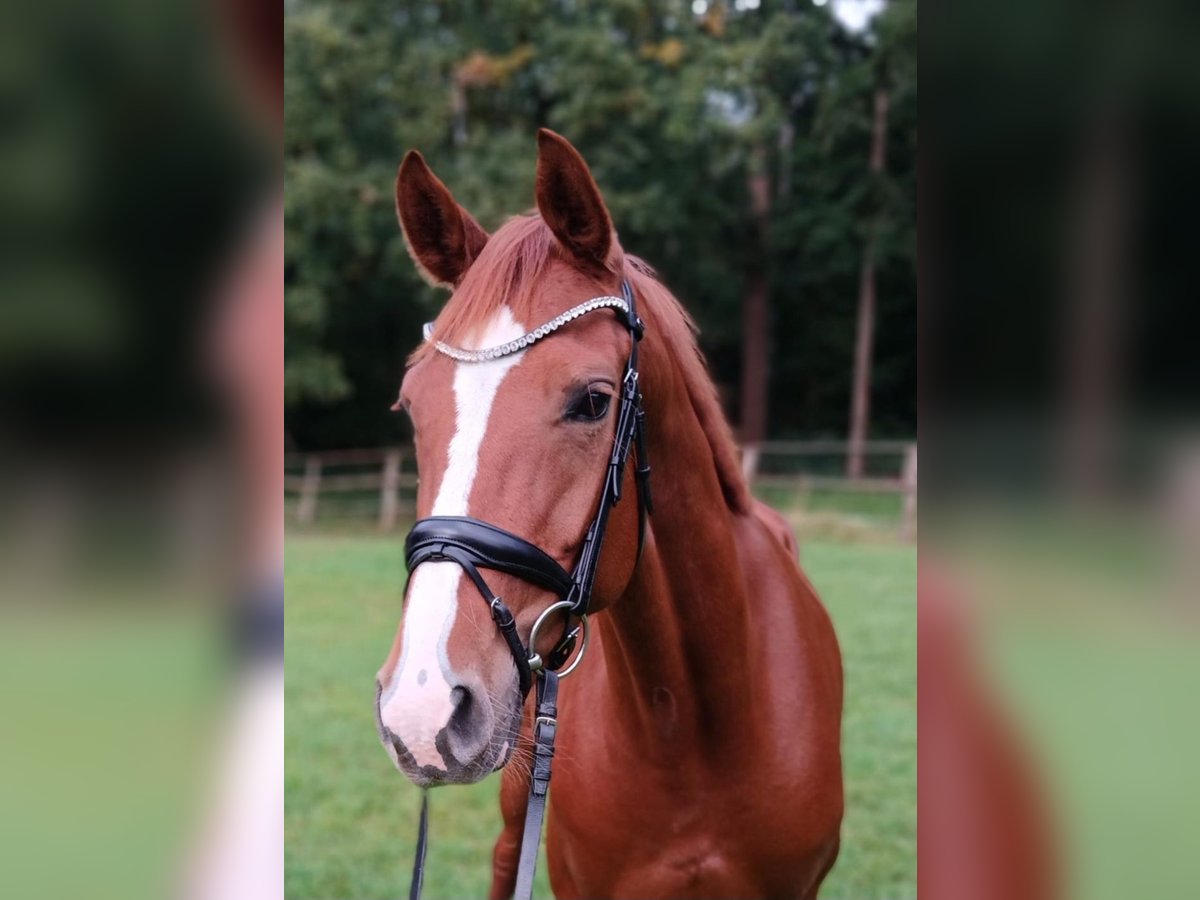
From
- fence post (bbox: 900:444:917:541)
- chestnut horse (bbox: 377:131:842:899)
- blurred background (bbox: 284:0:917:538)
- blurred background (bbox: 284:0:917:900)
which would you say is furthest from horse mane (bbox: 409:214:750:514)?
blurred background (bbox: 284:0:917:538)

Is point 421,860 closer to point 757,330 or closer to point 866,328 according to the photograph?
point 866,328

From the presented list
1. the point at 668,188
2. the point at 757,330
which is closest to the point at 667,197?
the point at 668,188

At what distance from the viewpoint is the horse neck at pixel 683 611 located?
1.89 meters

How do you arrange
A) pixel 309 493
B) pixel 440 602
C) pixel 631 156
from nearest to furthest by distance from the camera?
pixel 440 602, pixel 631 156, pixel 309 493

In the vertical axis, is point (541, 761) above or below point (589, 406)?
below

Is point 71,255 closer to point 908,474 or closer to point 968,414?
point 968,414

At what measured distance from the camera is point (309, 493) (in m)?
16.2

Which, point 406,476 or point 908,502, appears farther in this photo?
point 406,476

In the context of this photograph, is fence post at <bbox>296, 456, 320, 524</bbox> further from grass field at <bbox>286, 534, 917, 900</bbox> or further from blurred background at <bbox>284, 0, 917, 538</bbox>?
grass field at <bbox>286, 534, 917, 900</bbox>

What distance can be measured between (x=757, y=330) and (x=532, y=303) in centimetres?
1702

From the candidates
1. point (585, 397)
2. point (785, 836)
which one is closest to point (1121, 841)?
point (585, 397)

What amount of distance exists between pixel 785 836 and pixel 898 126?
1698 cm

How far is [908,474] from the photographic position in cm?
1476

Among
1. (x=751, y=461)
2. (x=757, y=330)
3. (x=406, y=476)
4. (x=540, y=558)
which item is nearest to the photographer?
(x=540, y=558)
